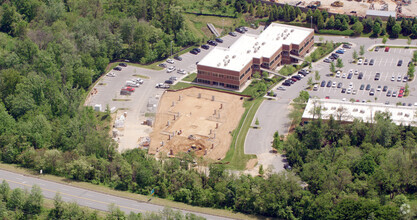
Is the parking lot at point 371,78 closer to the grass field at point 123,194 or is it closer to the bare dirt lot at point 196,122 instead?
the bare dirt lot at point 196,122

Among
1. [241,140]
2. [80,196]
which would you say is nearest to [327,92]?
[241,140]

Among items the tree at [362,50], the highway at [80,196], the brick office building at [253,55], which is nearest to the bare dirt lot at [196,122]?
the brick office building at [253,55]

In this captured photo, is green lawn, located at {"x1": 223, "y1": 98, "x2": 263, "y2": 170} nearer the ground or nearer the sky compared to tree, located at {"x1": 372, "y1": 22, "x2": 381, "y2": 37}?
nearer the ground

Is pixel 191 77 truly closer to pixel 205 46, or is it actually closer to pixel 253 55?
pixel 253 55

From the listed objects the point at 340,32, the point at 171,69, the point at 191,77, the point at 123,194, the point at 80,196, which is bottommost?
the point at 123,194

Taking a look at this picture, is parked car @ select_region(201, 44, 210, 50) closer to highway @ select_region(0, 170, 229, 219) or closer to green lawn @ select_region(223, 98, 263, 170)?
green lawn @ select_region(223, 98, 263, 170)

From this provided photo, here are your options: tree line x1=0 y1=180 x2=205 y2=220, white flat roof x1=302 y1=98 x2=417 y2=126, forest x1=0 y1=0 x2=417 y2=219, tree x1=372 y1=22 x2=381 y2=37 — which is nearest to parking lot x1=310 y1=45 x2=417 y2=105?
white flat roof x1=302 y1=98 x2=417 y2=126
